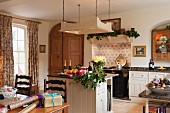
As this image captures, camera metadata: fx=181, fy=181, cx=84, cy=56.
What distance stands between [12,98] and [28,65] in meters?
4.46

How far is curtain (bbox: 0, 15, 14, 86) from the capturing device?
222 inches

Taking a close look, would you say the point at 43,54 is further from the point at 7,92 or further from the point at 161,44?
the point at 7,92

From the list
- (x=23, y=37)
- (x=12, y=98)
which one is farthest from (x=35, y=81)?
(x=12, y=98)

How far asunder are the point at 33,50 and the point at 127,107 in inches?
154

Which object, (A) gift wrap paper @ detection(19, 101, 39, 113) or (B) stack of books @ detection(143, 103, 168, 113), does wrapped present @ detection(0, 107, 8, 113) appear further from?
(B) stack of books @ detection(143, 103, 168, 113)

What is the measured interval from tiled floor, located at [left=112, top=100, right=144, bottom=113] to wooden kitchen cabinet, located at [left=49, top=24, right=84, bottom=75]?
7.21 ft

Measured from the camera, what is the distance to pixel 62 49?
23.6 feet

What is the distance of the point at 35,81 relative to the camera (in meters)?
6.79

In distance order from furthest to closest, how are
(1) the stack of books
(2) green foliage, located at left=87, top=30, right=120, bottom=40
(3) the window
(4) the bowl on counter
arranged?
(3) the window → (2) green foliage, located at left=87, top=30, right=120, bottom=40 → (1) the stack of books → (4) the bowl on counter

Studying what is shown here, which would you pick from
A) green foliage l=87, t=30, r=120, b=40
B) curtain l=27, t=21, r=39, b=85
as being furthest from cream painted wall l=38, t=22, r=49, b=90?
green foliage l=87, t=30, r=120, b=40

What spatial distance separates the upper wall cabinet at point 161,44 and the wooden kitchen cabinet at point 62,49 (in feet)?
8.23

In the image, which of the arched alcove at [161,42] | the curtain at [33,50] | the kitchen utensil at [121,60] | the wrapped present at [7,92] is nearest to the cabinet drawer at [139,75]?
the arched alcove at [161,42]

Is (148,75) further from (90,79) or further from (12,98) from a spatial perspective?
(12,98)

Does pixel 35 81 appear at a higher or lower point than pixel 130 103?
higher
